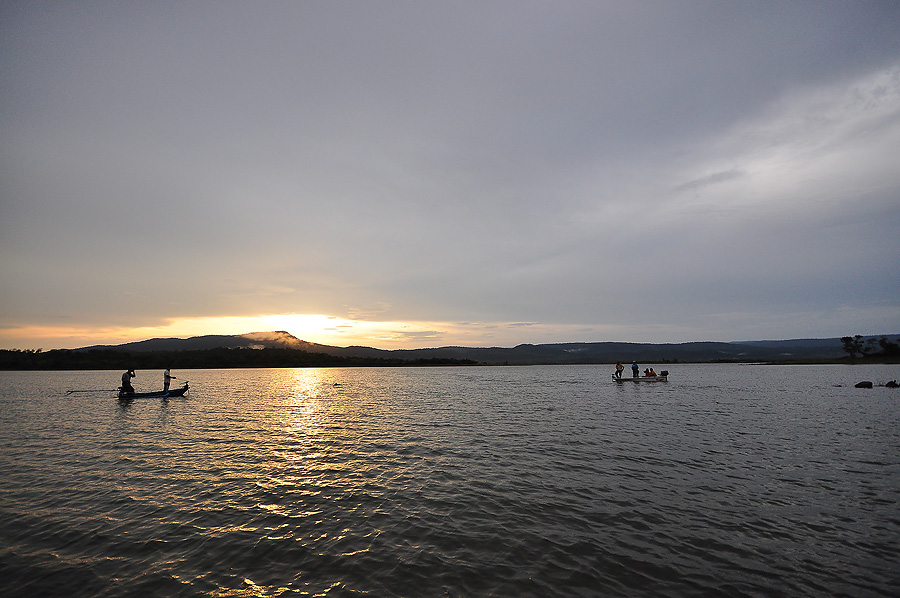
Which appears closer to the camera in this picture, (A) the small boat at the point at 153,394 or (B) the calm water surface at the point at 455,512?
(B) the calm water surface at the point at 455,512

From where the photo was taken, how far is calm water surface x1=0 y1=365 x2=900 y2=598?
33.5 ft

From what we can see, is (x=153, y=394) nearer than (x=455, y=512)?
No

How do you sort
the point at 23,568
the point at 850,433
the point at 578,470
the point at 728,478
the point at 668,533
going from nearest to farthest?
the point at 23,568 < the point at 668,533 < the point at 728,478 < the point at 578,470 < the point at 850,433

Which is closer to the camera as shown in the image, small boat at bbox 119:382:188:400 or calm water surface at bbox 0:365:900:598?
calm water surface at bbox 0:365:900:598

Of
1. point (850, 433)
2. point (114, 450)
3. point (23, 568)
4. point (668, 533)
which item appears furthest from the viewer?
point (850, 433)

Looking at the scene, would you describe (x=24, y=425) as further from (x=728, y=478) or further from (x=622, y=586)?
(x=728, y=478)

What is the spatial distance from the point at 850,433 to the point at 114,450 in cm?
5012

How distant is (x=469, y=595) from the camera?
9422 millimetres

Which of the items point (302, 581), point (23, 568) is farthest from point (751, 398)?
point (23, 568)

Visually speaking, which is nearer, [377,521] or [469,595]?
[469,595]

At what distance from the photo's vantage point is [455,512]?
1472 cm

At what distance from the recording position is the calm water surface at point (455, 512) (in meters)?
10.2

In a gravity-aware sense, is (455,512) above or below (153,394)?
above

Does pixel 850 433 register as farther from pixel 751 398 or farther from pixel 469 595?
pixel 469 595
